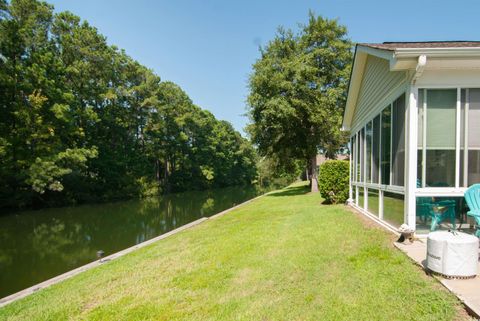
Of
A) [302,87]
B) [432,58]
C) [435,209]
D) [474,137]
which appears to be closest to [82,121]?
[302,87]

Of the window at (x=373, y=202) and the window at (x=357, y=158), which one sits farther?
the window at (x=357, y=158)

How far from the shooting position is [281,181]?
5034cm

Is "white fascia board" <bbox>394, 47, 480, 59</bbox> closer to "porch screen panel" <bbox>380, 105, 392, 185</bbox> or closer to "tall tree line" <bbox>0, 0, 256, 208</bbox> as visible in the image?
"porch screen panel" <bbox>380, 105, 392, 185</bbox>

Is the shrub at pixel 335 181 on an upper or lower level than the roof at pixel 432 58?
lower

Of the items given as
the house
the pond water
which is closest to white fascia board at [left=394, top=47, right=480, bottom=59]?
the house

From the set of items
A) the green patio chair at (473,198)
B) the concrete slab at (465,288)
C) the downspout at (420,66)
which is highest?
the downspout at (420,66)

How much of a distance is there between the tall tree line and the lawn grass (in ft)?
51.2

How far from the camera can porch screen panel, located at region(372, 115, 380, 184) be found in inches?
270

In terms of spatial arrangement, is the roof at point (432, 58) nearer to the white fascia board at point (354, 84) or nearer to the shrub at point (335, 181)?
the white fascia board at point (354, 84)

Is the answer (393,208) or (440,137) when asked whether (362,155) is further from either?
(440,137)

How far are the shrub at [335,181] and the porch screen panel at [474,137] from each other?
6.36 meters

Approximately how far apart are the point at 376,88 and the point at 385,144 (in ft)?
5.46

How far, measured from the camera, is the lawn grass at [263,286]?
3029 mm

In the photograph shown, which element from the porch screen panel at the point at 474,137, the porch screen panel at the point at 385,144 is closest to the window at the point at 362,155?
the porch screen panel at the point at 385,144
